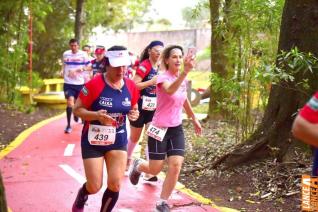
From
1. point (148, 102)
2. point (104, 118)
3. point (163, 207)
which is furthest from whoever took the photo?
point (148, 102)

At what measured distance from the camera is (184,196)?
704cm

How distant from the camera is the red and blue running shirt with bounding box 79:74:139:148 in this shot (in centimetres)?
538

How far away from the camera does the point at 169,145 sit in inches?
250

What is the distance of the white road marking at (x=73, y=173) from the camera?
7965 mm

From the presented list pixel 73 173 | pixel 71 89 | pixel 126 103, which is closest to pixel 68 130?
pixel 71 89

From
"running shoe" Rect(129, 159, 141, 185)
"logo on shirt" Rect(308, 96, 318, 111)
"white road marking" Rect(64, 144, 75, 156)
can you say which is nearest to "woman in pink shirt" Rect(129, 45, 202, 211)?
"running shoe" Rect(129, 159, 141, 185)

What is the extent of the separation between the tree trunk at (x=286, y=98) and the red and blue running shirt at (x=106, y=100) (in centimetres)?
256

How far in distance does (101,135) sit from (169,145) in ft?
3.97

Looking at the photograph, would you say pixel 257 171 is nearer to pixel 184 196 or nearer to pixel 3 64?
pixel 184 196

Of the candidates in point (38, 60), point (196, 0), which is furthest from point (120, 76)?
point (38, 60)

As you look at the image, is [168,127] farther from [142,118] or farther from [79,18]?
[79,18]

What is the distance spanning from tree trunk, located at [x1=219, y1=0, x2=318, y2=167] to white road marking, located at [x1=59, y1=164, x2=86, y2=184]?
2.19 m

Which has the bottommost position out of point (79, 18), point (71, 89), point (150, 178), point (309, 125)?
point (150, 178)

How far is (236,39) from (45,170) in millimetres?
4319
